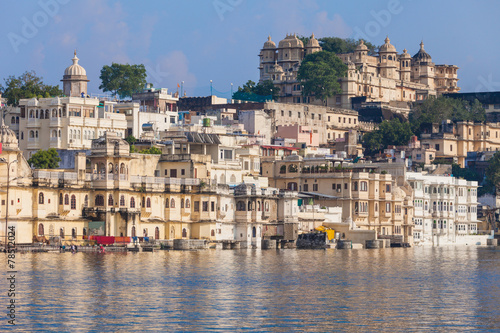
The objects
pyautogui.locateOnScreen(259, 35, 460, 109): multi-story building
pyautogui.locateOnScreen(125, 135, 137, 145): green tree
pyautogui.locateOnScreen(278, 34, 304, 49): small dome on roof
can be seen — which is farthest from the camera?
pyautogui.locateOnScreen(278, 34, 304, 49): small dome on roof

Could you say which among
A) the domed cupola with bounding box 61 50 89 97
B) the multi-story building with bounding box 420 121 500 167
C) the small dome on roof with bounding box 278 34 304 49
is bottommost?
the multi-story building with bounding box 420 121 500 167

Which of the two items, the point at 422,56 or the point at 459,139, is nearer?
the point at 459,139

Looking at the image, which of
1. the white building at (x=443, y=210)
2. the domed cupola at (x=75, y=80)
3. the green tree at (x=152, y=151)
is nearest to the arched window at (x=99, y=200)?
the green tree at (x=152, y=151)

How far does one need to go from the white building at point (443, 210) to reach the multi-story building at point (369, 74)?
118 feet

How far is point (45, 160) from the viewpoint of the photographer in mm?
94062

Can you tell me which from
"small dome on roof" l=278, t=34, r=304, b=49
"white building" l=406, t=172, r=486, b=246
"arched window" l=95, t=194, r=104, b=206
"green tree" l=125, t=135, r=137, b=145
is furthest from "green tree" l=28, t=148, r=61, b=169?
"small dome on roof" l=278, t=34, r=304, b=49

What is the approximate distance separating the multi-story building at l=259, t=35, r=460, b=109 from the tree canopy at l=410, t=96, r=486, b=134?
6909mm

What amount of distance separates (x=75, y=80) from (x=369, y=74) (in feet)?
195

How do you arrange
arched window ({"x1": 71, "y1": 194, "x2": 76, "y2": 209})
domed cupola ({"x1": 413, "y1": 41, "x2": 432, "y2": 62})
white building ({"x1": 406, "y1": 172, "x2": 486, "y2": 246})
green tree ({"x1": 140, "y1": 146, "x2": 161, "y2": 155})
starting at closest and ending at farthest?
1. arched window ({"x1": 71, "y1": 194, "x2": 76, "y2": 209})
2. green tree ({"x1": 140, "y1": 146, "x2": 161, "y2": 155})
3. white building ({"x1": 406, "y1": 172, "x2": 486, "y2": 246})
4. domed cupola ({"x1": 413, "y1": 41, "x2": 432, "y2": 62})

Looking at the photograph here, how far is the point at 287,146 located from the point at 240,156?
16362 mm

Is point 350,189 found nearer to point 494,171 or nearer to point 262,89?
point 494,171

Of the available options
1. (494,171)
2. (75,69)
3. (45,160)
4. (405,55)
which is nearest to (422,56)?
(405,55)

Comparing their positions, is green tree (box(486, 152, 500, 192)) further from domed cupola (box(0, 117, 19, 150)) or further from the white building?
domed cupola (box(0, 117, 19, 150))

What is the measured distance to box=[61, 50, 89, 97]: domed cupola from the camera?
112875 mm
